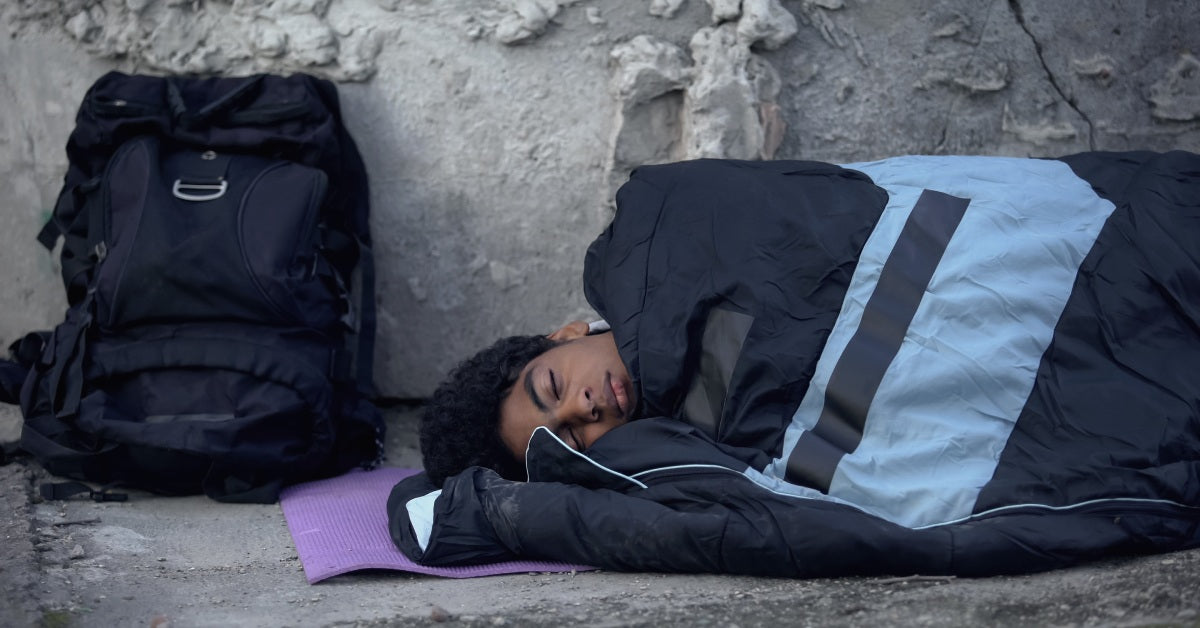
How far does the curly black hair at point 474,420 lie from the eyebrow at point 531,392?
2.9 inches

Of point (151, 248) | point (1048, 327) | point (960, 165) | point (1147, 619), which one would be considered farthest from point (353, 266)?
point (1147, 619)

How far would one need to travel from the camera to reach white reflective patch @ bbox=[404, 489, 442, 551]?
6.63 ft

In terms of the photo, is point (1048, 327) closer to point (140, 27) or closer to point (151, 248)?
point (151, 248)

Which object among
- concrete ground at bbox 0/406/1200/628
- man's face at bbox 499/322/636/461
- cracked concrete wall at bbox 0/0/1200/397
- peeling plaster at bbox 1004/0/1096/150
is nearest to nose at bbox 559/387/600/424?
man's face at bbox 499/322/636/461

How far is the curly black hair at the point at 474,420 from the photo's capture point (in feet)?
7.66

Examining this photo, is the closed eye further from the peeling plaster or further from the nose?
the peeling plaster

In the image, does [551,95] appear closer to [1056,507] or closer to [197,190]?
[197,190]

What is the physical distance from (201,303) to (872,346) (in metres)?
1.41

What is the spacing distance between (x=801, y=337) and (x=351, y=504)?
1001mm

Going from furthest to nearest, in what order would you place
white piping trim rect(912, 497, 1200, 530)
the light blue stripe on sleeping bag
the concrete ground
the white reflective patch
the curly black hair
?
the curly black hair < the white reflective patch < the light blue stripe on sleeping bag < white piping trim rect(912, 497, 1200, 530) < the concrete ground

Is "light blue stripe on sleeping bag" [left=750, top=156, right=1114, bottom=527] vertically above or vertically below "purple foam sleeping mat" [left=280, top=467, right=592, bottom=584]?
above

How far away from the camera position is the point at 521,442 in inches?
90.2

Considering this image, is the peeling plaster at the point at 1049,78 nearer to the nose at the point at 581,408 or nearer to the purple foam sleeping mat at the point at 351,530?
the nose at the point at 581,408

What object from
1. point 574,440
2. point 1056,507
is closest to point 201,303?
point 574,440
